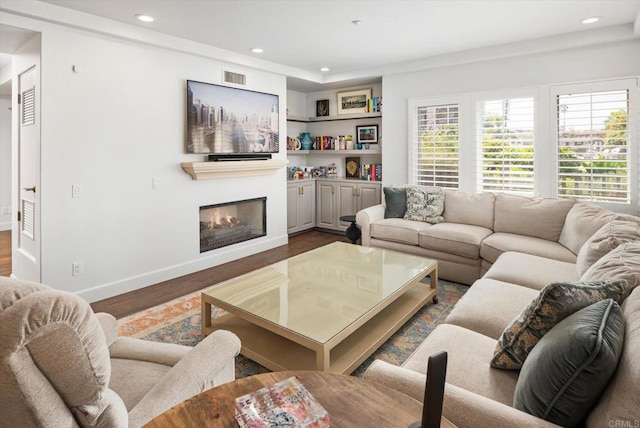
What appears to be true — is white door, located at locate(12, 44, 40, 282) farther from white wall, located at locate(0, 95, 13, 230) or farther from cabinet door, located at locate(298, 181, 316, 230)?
white wall, located at locate(0, 95, 13, 230)

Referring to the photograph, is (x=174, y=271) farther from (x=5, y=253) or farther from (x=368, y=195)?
(x=368, y=195)

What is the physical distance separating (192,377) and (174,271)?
317cm

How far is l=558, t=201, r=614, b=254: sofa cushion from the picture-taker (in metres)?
3.15

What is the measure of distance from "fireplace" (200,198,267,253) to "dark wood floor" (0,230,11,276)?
7.37 feet

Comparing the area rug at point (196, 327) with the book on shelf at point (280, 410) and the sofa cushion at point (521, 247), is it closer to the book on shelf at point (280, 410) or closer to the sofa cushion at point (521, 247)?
the sofa cushion at point (521, 247)

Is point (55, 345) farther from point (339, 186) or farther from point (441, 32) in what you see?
point (339, 186)

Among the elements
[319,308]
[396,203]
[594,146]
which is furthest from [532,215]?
[319,308]

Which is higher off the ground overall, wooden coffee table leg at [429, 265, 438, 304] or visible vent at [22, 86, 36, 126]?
visible vent at [22, 86, 36, 126]

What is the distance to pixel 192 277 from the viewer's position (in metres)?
4.28

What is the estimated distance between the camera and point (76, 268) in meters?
3.48

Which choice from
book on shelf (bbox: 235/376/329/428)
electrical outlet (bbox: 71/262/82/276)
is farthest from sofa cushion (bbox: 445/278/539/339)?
electrical outlet (bbox: 71/262/82/276)

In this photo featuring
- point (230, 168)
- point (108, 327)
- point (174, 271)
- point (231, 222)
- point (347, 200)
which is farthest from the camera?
point (347, 200)

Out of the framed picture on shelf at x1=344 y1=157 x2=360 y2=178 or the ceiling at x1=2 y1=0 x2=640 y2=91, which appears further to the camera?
the framed picture on shelf at x1=344 y1=157 x2=360 y2=178

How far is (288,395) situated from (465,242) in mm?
3289
